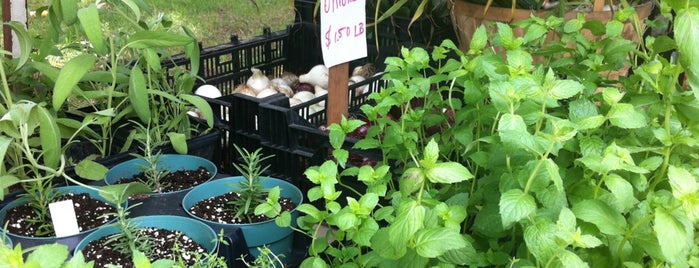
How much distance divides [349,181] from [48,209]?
21.6 inches

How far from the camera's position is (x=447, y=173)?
0.75 metres

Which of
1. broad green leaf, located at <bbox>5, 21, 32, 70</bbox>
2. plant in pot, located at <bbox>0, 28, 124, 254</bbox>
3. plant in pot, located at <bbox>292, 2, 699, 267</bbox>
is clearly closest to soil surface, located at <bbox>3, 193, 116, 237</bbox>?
plant in pot, located at <bbox>0, 28, 124, 254</bbox>

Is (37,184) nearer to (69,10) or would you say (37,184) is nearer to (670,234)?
(69,10)

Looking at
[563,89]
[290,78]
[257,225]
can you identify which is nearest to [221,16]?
[290,78]

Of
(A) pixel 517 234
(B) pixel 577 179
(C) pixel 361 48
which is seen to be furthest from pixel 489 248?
(C) pixel 361 48

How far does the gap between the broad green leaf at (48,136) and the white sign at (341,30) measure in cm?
51

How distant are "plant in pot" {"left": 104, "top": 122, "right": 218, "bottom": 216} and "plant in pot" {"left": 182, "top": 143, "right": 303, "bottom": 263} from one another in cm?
4

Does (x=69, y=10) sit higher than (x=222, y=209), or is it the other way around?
(x=69, y=10)

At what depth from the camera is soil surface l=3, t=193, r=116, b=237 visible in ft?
3.78

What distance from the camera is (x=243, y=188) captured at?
1229 mm

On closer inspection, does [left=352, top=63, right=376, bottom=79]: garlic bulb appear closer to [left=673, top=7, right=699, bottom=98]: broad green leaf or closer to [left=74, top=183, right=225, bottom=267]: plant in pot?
[left=74, top=183, right=225, bottom=267]: plant in pot

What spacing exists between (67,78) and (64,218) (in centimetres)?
24

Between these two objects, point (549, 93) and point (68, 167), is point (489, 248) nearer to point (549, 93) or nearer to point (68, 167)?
point (549, 93)

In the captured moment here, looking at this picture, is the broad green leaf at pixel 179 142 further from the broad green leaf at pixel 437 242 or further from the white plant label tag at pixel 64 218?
the broad green leaf at pixel 437 242
